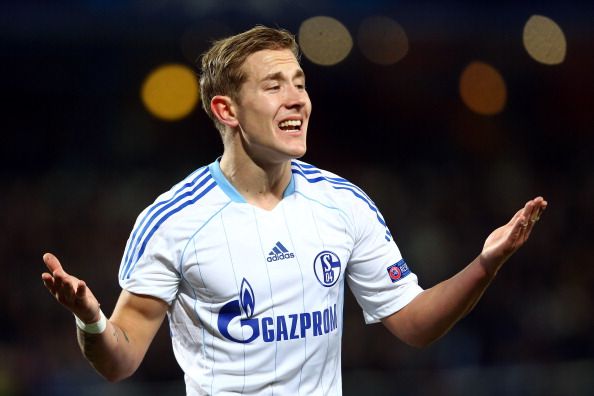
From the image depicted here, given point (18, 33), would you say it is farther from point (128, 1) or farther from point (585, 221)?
point (585, 221)

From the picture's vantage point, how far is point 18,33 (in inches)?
362

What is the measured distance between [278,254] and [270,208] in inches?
7.5

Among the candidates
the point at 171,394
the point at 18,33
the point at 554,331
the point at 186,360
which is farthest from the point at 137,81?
A: the point at 186,360

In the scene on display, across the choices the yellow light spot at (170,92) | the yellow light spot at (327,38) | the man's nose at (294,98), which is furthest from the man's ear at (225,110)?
the yellow light spot at (170,92)

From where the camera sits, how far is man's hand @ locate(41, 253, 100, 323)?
Result: 2.81m

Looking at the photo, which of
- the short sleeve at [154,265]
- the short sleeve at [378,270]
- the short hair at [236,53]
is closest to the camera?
the short sleeve at [154,265]

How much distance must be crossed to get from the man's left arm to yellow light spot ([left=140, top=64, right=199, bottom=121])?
6.64m

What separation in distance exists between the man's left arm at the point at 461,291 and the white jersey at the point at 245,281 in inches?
10.8

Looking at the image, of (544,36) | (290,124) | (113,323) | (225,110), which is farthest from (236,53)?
(544,36)

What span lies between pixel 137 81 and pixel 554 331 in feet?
15.7

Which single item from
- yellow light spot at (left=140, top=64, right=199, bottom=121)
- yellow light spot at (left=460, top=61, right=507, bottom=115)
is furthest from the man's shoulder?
yellow light spot at (left=460, top=61, right=507, bottom=115)

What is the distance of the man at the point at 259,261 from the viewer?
324 cm

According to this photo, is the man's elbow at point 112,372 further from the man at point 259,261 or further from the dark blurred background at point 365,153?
the dark blurred background at point 365,153

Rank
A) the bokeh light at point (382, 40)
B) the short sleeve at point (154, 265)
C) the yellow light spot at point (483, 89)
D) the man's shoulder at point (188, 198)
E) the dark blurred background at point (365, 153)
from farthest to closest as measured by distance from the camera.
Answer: the yellow light spot at point (483, 89), the bokeh light at point (382, 40), the dark blurred background at point (365, 153), the man's shoulder at point (188, 198), the short sleeve at point (154, 265)
